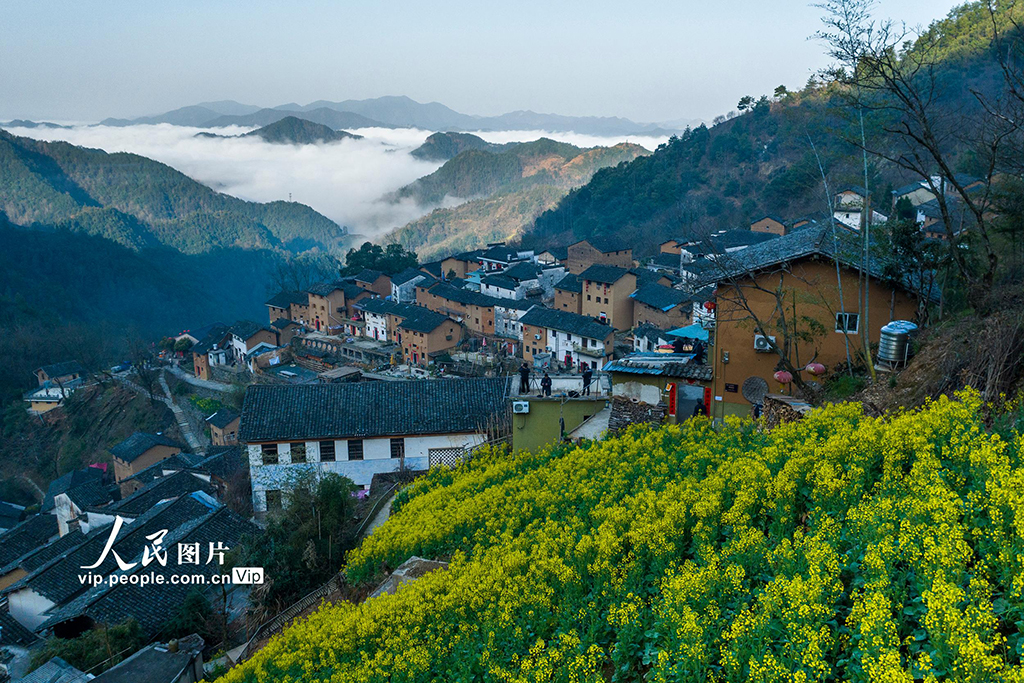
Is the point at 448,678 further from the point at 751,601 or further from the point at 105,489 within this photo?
the point at 105,489

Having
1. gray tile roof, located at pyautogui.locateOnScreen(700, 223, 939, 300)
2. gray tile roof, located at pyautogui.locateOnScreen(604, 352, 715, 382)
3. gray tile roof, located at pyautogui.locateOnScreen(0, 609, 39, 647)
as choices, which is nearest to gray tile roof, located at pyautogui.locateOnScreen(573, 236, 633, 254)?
gray tile roof, located at pyautogui.locateOnScreen(700, 223, 939, 300)

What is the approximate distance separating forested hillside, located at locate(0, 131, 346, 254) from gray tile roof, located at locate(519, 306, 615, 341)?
7152 centimetres

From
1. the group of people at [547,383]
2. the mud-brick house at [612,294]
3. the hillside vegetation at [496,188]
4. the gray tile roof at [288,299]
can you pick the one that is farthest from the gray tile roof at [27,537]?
the hillside vegetation at [496,188]

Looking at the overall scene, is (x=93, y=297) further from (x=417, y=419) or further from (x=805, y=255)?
(x=805, y=255)

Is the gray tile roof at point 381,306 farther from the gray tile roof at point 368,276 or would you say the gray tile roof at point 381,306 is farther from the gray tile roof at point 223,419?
the gray tile roof at point 223,419

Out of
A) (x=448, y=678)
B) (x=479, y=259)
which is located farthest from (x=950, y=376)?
(x=479, y=259)

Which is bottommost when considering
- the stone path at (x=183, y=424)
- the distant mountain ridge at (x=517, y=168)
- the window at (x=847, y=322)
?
the stone path at (x=183, y=424)

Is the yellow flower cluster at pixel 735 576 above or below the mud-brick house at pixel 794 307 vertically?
below

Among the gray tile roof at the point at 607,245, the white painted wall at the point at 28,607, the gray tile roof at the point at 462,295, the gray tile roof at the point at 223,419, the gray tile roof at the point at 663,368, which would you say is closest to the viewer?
Result: the gray tile roof at the point at 663,368

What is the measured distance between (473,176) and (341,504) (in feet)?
354

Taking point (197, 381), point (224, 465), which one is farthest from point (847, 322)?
point (197, 381)

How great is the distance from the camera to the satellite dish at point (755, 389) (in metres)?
13.3

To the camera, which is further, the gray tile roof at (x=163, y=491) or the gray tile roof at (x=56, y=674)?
the gray tile roof at (x=163, y=491)

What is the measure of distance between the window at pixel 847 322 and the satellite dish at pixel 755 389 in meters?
1.75
